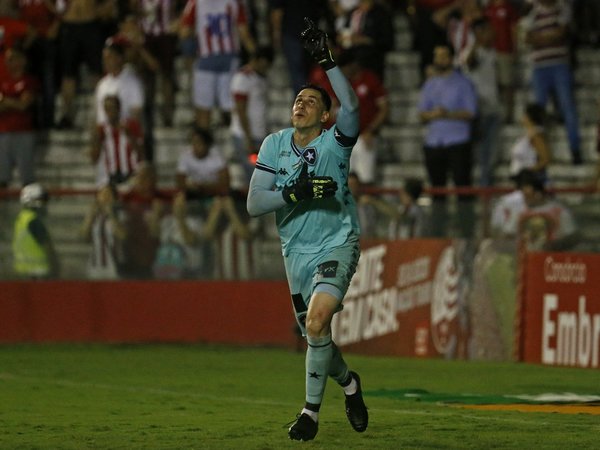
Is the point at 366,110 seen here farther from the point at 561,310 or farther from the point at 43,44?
the point at 43,44

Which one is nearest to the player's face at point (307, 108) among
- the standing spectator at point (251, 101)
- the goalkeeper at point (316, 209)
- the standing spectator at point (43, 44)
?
the goalkeeper at point (316, 209)

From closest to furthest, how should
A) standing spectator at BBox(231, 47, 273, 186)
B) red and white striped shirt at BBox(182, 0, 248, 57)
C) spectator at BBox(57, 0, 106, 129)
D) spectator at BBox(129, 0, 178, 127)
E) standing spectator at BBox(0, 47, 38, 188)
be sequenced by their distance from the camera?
standing spectator at BBox(231, 47, 273, 186), red and white striped shirt at BBox(182, 0, 248, 57), standing spectator at BBox(0, 47, 38, 188), spectator at BBox(57, 0, 106, 129), spectator at BBox(129, 0, 178, 127)

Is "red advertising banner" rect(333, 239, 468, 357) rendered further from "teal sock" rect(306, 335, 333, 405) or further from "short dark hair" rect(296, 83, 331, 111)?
"teal sock" rect(306, 335, 333, 405)

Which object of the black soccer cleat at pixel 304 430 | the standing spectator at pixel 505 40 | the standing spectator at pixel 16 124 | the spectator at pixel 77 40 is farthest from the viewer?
the spectator at pixel 77 40

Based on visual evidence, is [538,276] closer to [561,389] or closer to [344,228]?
[561,389]

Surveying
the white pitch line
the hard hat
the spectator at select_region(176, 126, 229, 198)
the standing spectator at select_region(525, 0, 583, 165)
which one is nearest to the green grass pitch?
the white pitch line

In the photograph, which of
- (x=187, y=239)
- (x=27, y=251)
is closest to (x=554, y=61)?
(x=187, y=239)

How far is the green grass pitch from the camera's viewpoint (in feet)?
31.6

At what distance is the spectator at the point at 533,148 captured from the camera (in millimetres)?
17562

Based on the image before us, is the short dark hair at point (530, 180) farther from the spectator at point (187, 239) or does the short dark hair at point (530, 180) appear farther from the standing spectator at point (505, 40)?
the standing spectator at point (505, 40)

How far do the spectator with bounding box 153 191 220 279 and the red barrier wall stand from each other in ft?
0.66

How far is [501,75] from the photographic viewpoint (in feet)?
65.5

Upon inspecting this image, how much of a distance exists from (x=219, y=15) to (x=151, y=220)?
3420 mm

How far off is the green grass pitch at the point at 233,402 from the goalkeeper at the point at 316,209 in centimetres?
44
